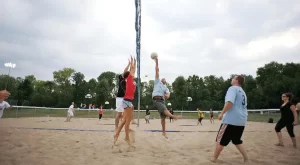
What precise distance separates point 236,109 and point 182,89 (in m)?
79.9

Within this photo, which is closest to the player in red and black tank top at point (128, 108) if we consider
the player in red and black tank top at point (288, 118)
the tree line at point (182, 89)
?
the player in red and black tank top at point (288, 118)

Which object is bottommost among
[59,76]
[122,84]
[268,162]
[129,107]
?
[268,162]

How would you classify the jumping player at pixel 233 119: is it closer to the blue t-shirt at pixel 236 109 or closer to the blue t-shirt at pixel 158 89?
the blue t-shirt at pixel 236 109

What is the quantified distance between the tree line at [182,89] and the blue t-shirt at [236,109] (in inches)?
2072

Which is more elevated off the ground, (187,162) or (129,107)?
(129,107)

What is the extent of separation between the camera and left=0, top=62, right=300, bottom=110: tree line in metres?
64.1

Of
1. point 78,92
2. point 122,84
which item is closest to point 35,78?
point 78,92

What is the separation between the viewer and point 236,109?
15.3 feet

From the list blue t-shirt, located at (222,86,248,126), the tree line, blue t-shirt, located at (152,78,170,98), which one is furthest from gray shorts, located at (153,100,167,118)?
the tree line

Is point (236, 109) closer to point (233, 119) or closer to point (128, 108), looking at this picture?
point (233, 119)

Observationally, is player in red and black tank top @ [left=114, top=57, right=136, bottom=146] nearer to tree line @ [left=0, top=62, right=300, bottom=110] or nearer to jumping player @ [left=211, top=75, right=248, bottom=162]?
jumping player @ [left=211, top=75, right=248, bottom=162]

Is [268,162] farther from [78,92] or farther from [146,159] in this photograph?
[78,92]

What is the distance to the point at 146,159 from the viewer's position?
15.9 ft

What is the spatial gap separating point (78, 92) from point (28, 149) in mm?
86568
